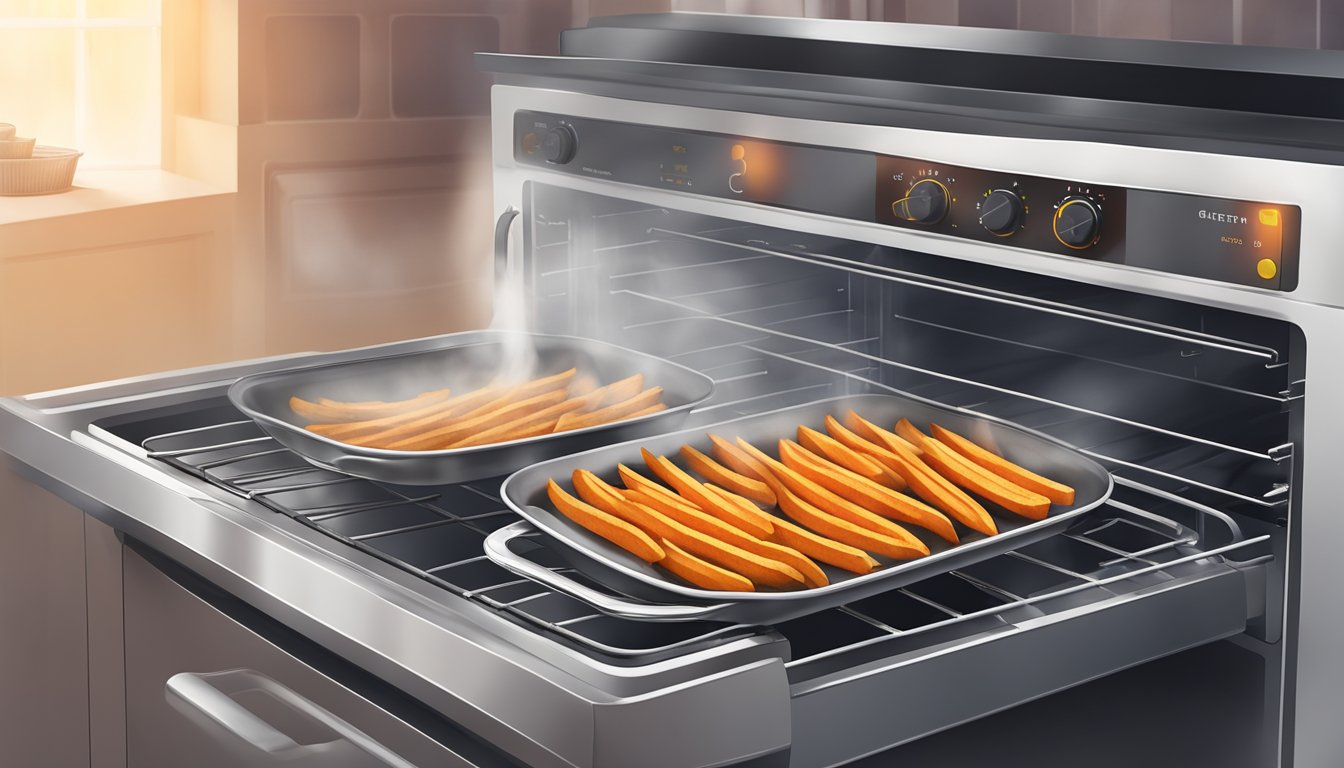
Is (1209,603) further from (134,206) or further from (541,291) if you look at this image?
(134,206)

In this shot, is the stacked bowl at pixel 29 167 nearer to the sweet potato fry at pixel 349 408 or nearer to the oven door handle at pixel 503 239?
the oven door handle at pixel 503 239

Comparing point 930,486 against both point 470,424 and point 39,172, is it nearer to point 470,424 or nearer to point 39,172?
point 470,424

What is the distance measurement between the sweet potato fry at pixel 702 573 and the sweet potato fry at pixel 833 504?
4.6 inches

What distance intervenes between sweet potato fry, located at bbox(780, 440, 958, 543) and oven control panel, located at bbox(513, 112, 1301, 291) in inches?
7.8

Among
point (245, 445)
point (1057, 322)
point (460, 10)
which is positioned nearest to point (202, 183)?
point (460, 10)

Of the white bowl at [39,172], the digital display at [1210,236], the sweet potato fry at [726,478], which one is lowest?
the sweet potato fry at [726,478]

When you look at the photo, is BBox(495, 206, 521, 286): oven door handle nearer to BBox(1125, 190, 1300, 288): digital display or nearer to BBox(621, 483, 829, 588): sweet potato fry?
BBox(621, 483, 829, 588): sweet potato fry

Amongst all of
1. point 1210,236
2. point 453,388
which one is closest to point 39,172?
point 453,388

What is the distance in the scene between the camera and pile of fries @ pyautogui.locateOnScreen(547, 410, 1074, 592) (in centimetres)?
82

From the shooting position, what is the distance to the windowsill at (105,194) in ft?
6.87

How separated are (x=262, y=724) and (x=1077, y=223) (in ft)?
2.09

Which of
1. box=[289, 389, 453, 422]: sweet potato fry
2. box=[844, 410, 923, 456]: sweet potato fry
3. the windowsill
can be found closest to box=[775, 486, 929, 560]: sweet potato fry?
box=[844, 410, 923, 456]: sweet potato fry

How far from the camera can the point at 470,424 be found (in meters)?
1.04

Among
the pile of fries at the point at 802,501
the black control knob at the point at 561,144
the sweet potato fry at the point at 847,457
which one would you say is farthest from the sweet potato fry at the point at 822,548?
the black control knob at the point at 561,144
